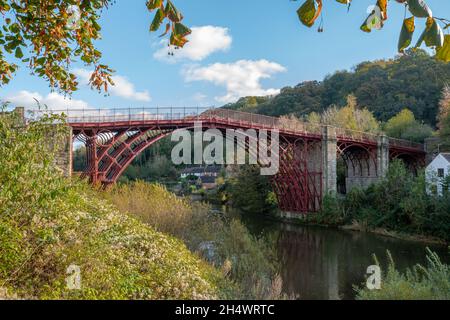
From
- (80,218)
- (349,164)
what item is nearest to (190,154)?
(349,164)

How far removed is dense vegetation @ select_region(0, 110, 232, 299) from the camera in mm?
3934

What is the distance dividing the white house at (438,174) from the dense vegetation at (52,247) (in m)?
16.9

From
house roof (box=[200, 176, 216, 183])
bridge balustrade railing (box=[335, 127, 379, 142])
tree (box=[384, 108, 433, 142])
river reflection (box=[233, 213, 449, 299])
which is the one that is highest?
tree (box=[384, 108, 433, 142])

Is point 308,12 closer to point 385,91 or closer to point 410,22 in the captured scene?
point 410,22

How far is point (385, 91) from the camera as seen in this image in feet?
139

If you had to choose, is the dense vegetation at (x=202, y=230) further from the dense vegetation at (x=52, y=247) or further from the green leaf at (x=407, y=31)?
the green leaf at (x=407, y=31)

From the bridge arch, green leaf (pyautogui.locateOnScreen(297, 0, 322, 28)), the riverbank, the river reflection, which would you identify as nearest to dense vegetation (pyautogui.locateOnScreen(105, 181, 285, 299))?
the river reflection

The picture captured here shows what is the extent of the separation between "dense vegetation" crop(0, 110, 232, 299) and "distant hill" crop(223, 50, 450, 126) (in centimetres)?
3373

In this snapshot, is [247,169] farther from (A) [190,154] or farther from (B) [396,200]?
(A) [190,154]

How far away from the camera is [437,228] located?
56.3ft

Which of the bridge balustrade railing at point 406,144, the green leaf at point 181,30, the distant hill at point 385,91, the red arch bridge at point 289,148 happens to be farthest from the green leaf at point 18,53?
the distant hill at point 385,91

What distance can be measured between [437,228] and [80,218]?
17113 millimetres

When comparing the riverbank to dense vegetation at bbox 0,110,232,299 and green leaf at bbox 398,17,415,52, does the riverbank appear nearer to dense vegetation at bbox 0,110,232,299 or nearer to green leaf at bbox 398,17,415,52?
dense vegetation at bbox 0,110,232,299

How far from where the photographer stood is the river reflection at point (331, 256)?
10.5 m
